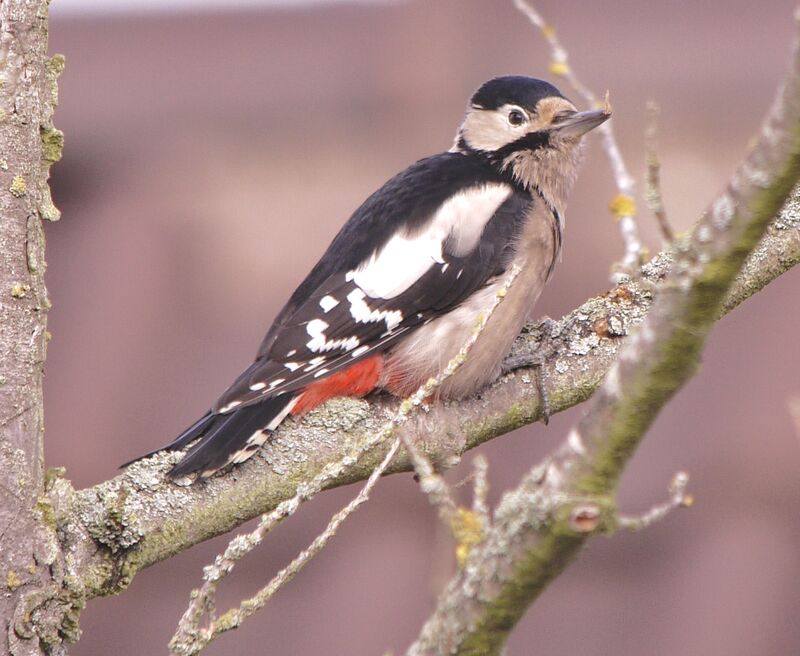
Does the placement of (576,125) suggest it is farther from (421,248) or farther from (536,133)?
(421,248)

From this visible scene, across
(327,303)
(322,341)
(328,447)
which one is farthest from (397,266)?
(328,447)

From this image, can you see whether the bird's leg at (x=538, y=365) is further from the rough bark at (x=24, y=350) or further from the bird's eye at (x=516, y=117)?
the rough bark at (x=24, y=350)

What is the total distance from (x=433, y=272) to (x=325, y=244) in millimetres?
656

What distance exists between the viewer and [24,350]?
2.29 metres

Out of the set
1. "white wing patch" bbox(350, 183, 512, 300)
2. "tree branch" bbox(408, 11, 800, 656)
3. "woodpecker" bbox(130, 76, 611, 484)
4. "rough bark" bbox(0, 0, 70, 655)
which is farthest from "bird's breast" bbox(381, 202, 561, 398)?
"tree branch" bbox(408, 11, 800, 656)

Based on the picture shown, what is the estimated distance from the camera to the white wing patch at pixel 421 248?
3516 mm

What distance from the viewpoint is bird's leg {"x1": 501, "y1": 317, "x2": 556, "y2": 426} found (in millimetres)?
3027

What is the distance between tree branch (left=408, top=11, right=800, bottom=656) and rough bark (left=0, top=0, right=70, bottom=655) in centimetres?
91

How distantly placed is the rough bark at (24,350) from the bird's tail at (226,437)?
393 millimetres

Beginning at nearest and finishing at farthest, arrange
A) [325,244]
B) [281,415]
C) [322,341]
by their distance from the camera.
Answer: [281,415] → [322,341] → [325,244]

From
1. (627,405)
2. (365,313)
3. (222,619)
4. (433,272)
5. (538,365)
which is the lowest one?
(222,619)

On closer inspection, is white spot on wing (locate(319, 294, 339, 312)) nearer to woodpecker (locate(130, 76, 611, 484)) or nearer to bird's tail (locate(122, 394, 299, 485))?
woodpecker (locate(130, 76, 611, 484))

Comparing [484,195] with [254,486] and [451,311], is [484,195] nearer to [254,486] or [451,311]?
[451,311]

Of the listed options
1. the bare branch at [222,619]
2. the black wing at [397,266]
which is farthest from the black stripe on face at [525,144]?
the bare branch at [222,619]
